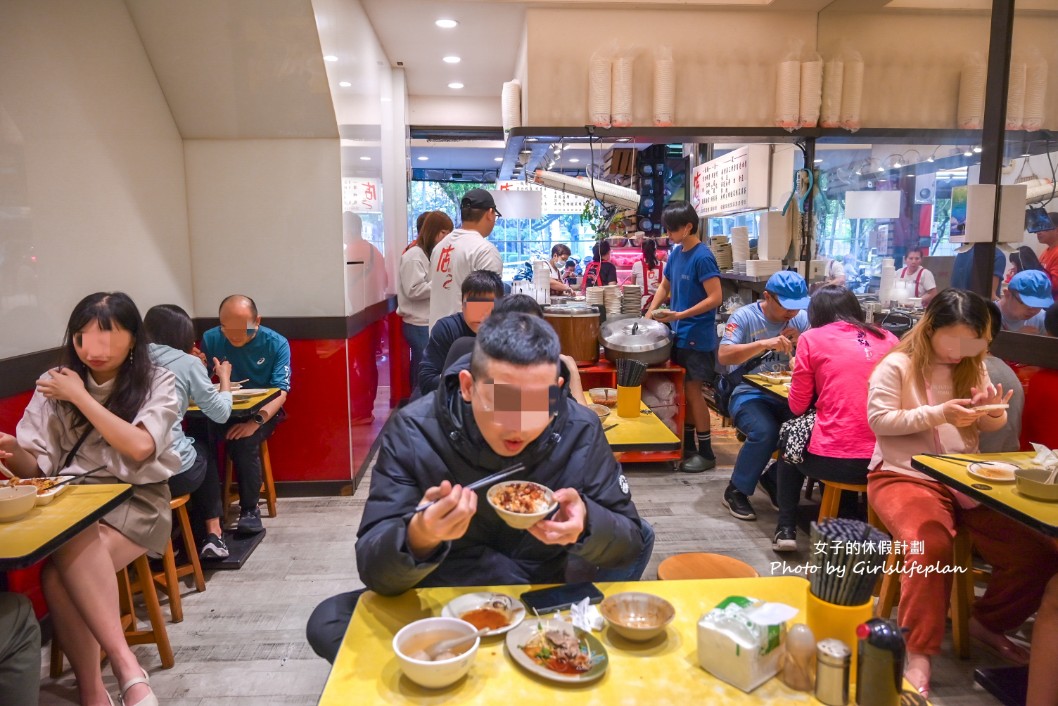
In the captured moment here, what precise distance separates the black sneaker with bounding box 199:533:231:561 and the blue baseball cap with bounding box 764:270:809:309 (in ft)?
11.0

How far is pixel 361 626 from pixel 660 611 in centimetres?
61

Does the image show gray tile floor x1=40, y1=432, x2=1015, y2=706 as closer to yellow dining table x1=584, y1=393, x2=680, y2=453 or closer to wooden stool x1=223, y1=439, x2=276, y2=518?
wooden stool x1=223, y1=439, x2=276, y2=518

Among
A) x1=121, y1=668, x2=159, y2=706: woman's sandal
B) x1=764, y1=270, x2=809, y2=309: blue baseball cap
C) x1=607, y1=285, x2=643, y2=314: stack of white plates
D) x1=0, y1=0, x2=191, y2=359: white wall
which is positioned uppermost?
x1=0, y1=0, x2=191, y2=359: white wall

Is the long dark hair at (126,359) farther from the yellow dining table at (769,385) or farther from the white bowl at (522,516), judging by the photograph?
the yellow dining table at (769,385)

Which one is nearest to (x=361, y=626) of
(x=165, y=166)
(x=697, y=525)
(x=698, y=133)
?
(x=697, y=525)

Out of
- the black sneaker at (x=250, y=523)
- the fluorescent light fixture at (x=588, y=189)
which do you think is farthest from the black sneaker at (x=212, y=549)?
the fluorescent light fixture at (x=588, y=189)

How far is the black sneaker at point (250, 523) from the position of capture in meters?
3.89

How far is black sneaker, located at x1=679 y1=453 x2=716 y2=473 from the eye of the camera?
5105mm

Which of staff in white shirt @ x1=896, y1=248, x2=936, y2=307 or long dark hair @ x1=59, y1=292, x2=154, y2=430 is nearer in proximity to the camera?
long dark hair @ x1=59, y1=292, x2=154, y2=430

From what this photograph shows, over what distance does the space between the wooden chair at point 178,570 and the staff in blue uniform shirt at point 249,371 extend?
1.61 ft

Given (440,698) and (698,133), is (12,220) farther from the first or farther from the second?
(698,133)

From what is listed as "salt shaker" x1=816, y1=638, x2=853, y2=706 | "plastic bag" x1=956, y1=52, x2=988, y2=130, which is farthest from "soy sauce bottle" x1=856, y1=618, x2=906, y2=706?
"plastic bag" x1=956, y1=52, x2=988, y2=130

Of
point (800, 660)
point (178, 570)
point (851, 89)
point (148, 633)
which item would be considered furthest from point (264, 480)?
point (851, 89)

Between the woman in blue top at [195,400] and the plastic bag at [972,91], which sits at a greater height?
the plastic bag at [972,91]
